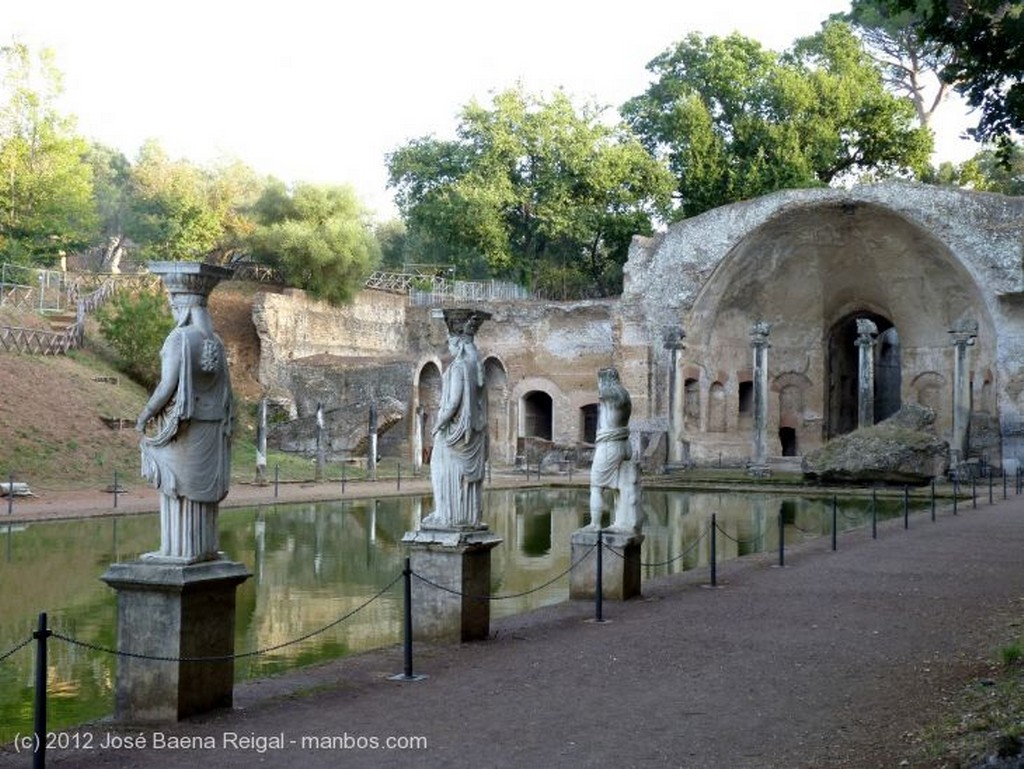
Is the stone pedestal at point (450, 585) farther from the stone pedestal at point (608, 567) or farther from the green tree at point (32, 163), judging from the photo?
the green tree at point (32, 163)

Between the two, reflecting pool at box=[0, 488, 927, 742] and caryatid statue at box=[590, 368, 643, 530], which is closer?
reflecting pool at box=[0, 488, 927, 742]

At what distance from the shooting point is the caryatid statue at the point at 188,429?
691cm

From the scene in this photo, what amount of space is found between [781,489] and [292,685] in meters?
22.0

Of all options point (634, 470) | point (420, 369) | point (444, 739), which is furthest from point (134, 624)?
point (420, 369)

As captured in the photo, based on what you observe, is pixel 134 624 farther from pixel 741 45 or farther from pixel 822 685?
pixel 741 45

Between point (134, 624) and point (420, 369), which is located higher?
point (420, 369)

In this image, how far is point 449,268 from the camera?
57344 millimetres

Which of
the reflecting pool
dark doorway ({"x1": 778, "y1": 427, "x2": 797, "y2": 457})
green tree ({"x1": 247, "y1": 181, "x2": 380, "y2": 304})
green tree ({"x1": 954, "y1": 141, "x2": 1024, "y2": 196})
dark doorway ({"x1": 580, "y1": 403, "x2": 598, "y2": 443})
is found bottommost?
the reflecting pool

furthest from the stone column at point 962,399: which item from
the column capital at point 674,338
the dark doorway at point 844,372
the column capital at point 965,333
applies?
the column capital at point 674,338

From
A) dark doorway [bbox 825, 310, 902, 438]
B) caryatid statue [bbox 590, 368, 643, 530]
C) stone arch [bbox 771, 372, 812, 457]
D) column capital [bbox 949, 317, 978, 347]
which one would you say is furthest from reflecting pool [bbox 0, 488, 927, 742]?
dark doorway [bbox 825, 310, 902, 438]

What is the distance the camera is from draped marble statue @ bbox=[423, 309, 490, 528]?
31.1 ft

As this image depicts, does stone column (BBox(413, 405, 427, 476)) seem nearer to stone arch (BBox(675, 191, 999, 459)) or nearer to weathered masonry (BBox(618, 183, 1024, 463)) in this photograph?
weathered masonry (BBox(618, 183, 1024, 463))

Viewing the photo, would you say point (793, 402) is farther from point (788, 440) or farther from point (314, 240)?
point (314, 240)

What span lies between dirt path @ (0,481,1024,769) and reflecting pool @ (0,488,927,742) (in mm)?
731
